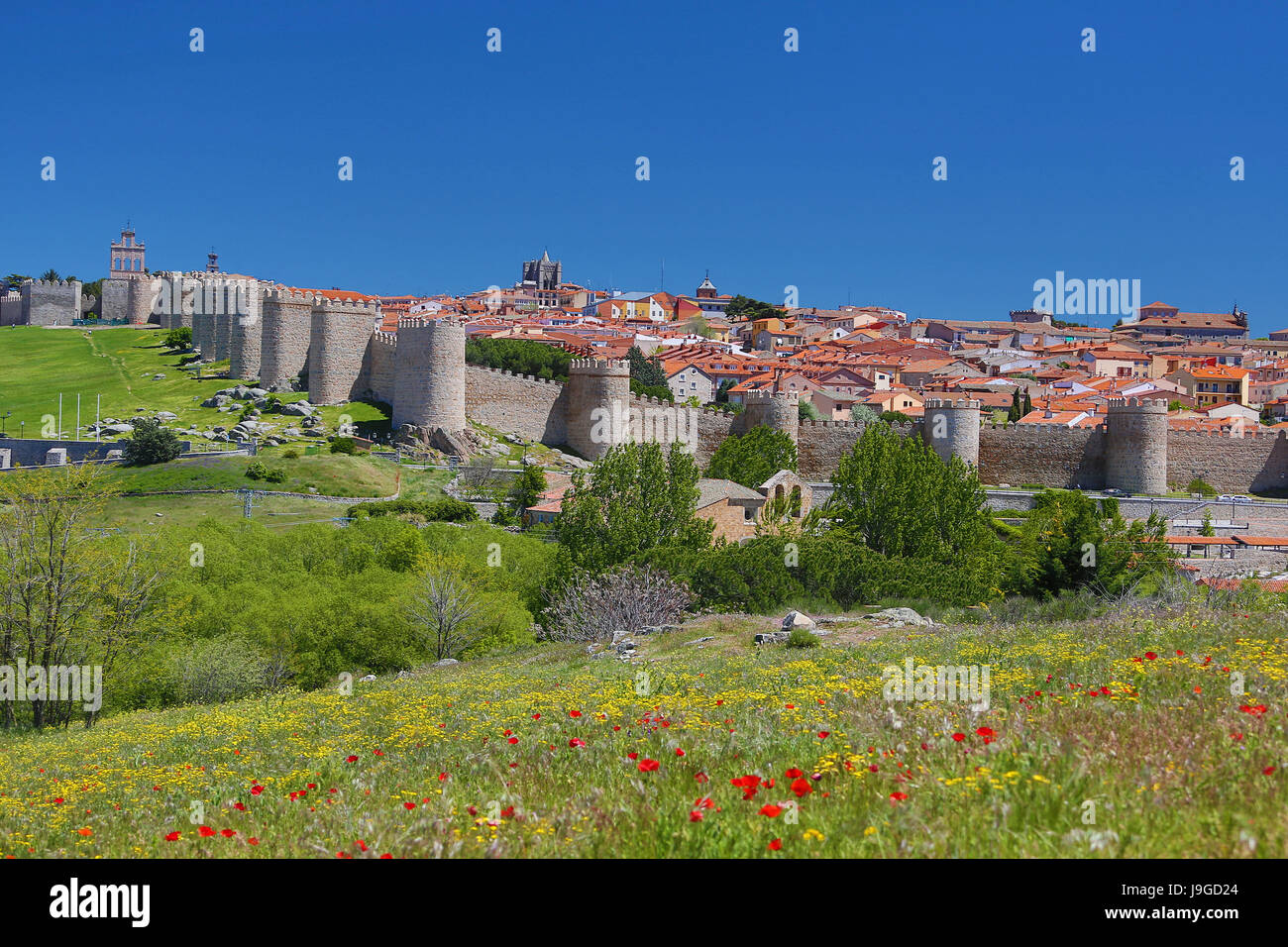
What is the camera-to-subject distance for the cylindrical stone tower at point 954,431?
162 ft

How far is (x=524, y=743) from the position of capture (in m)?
6.73

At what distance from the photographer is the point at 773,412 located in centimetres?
5056

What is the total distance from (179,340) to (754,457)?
3864 cm

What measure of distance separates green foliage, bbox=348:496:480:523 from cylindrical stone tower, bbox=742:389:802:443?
16.7 m

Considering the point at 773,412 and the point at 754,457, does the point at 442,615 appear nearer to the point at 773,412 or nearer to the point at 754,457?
the point at 754,457

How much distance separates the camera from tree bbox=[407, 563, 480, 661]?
945 inches

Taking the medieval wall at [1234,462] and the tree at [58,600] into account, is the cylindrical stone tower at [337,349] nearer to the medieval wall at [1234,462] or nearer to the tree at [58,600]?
the tree at [58,600]

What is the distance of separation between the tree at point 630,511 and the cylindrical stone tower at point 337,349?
16559mm

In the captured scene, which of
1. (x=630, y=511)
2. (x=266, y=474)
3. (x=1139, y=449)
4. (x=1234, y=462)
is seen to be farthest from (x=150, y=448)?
(x=1234, y=462)

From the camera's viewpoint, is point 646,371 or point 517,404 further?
point 646,371
